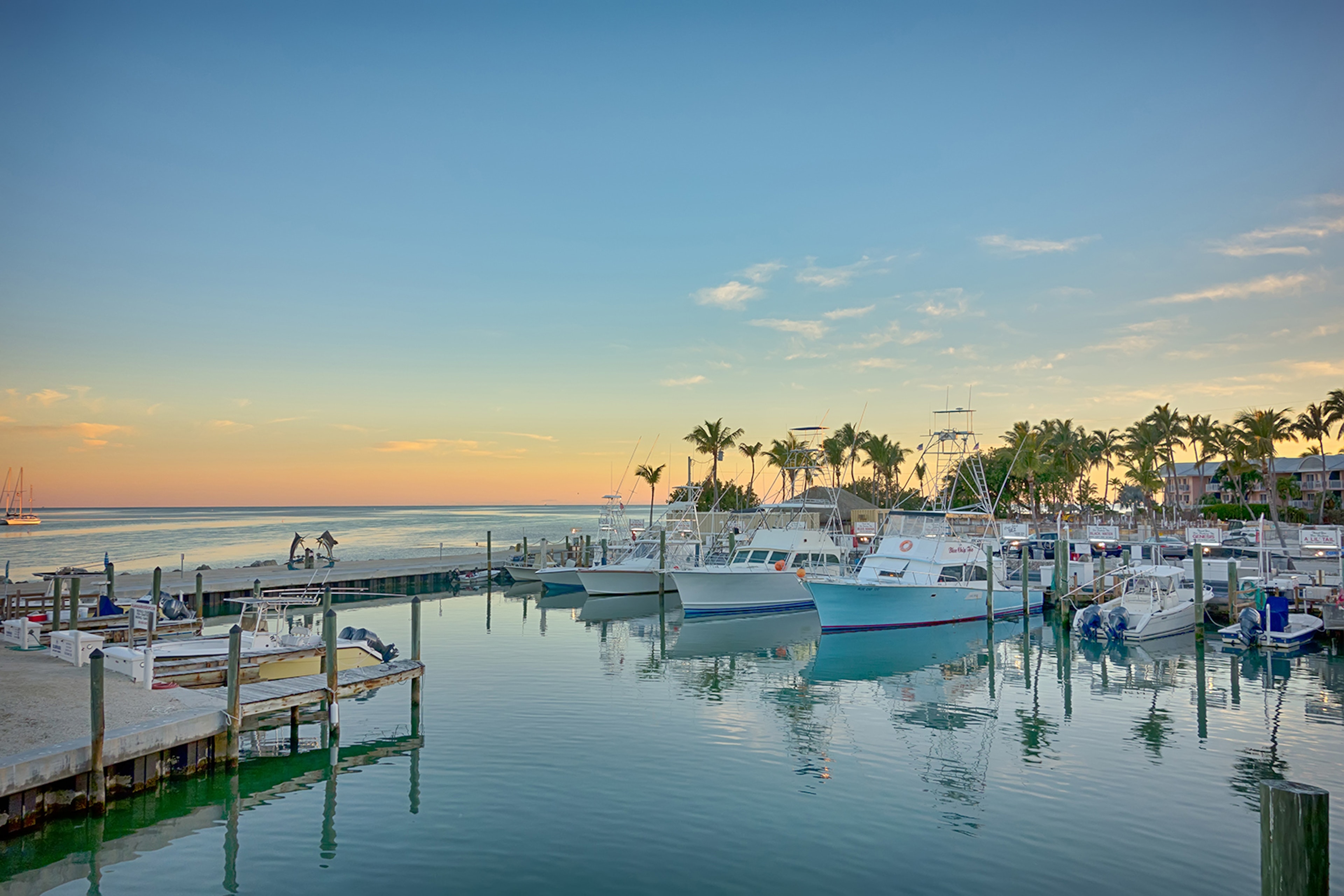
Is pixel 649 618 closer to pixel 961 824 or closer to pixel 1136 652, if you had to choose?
pixel 1136 652

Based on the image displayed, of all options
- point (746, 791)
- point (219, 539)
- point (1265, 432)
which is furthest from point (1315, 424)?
point (219, 539)

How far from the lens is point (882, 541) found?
35188mm

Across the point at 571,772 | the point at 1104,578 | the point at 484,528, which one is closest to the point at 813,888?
the point at 571,772

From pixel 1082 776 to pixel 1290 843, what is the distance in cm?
975

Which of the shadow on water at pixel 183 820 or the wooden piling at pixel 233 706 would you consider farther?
the wooden piling at pixel 233 706

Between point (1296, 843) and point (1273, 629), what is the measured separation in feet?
90.8

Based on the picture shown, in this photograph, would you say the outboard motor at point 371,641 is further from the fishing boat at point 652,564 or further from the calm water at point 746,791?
the fishing boat at point 652,564

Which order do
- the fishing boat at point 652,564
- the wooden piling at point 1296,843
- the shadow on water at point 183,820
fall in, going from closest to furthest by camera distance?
the wooden piling at point 1296,843 < the shadow on water at point 183,820 < the fishing boat at point 652,564

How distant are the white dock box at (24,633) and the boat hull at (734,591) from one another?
2285 centimetres

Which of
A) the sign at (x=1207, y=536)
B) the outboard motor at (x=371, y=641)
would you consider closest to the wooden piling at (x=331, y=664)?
the outboard motor at (x=371, y=641)

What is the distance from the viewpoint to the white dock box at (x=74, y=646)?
18.1 metres

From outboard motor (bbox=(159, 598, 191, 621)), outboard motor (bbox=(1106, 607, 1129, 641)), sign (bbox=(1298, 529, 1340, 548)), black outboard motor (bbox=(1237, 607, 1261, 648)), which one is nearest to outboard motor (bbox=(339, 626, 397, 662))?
outboard motor (bbox=(159, 598, 191, 621))

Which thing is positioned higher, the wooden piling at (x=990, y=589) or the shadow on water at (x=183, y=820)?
the wooden piling at (x=990, y=589)

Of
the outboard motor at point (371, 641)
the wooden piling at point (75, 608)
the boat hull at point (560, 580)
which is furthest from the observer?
the boat hull at point (560, 580)
